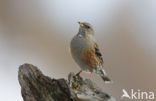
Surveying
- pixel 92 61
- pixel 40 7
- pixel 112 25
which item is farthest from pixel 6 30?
pixel 92 61

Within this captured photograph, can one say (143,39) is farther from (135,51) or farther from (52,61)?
(52,61)

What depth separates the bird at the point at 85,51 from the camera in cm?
213

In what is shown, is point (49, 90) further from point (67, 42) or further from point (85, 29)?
point (67, 42)

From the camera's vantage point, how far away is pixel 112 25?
4051 mm

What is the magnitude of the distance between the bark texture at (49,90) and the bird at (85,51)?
2.11 feet

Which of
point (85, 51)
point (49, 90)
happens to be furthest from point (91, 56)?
point (49, 90)

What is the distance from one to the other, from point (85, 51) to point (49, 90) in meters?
0.83

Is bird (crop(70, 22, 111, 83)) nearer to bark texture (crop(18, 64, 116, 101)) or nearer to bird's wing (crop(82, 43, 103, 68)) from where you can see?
bird's wing (crop(82, 43, 103, 68))

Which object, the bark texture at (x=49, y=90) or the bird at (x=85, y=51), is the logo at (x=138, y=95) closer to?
the bird at (x=85, y=51)

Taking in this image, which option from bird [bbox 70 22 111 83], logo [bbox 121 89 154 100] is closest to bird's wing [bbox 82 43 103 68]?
bird [bbox 70 22 111 83]

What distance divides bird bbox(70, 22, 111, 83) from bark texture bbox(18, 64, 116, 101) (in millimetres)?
643

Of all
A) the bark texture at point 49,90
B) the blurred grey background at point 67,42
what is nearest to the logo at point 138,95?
the blurred grey background at point 67,42

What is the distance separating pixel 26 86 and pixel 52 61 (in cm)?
237

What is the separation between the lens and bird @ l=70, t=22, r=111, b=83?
2127mm
